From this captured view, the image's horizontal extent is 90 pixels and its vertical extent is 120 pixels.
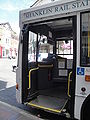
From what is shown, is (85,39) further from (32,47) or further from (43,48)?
(43,48)

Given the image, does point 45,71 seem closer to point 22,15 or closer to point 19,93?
point 19,93

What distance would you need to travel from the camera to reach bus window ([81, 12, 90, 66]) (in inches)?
136

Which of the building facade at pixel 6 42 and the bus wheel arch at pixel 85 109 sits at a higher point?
the building facade at pixel 6 42

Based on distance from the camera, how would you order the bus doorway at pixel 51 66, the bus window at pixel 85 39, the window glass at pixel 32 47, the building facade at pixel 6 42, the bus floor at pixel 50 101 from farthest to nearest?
the building facade at pixel 6 42
the window glass at pixel 32 47
the bus floor at pixel 50 101
the bus doorway at pixel 51 66
the bus window at pixel 85 39

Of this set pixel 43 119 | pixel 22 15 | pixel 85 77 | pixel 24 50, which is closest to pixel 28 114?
pixel 43 119

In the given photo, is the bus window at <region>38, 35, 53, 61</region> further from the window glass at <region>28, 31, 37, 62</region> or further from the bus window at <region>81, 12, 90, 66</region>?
the bus window at <region>81, 12, 90, 66</region>

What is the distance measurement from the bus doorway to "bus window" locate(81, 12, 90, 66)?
184 millimetres

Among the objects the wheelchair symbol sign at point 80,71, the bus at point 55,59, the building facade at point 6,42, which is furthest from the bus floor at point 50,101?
the building facade at point 6,42

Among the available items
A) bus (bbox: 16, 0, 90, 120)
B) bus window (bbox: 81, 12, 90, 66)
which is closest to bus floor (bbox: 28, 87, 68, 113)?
bus (bbox: 16, 0, 90, 120)

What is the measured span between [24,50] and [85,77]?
1.76 metres

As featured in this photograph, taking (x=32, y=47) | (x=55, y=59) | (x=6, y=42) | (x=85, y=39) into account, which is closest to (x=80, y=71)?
(x=85, y=39)

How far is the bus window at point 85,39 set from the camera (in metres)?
3.47

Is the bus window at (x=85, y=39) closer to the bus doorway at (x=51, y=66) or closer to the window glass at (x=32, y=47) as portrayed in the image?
the bus doorway at (x=51, y=66)

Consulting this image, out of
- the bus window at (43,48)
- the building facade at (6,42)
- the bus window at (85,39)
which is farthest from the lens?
the building facade at (6,42)
